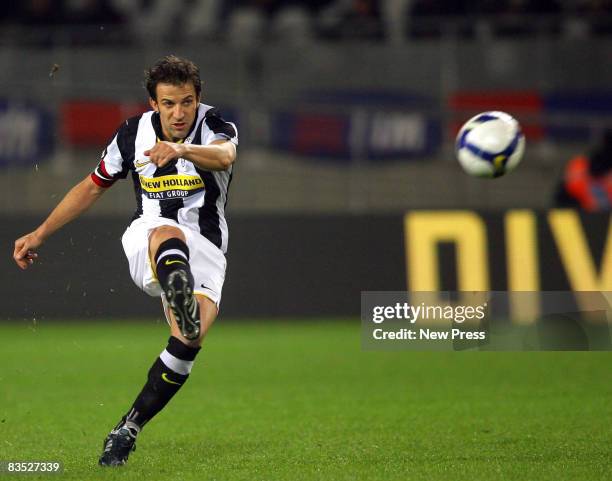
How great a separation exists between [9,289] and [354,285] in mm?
3965

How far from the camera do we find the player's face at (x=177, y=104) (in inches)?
234

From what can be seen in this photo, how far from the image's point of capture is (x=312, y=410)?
8125 millimetres

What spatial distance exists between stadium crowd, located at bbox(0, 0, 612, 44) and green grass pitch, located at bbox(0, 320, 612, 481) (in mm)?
3914

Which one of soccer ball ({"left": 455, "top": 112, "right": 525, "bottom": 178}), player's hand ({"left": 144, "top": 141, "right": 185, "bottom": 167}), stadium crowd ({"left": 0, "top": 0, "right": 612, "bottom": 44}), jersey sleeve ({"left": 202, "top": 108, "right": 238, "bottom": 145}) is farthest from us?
stadium crowd ({"left": 0, "top": 0, "right": 612, "bottom": 44})

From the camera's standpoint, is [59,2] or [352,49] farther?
[59,2]

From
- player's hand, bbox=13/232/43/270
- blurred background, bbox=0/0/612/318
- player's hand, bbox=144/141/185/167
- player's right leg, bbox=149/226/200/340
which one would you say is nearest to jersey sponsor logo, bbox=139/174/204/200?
player's right leg, bbox=149/226/200/340

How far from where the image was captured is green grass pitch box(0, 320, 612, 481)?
5840 mm

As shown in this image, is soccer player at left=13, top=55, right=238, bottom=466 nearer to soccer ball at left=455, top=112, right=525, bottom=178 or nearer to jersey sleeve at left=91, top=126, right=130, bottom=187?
jersey sleeve at left=91, top=126, right=130, bottom=187

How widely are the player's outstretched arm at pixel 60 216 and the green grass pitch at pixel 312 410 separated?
3.43ft

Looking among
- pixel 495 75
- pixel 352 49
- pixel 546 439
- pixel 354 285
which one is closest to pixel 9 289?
pixel 354 285

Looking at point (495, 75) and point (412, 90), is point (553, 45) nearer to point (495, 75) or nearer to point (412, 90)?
point (495, 75)

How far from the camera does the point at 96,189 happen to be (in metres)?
6.39

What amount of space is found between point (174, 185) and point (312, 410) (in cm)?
251

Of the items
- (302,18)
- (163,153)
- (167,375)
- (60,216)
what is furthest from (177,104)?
(302,18)
